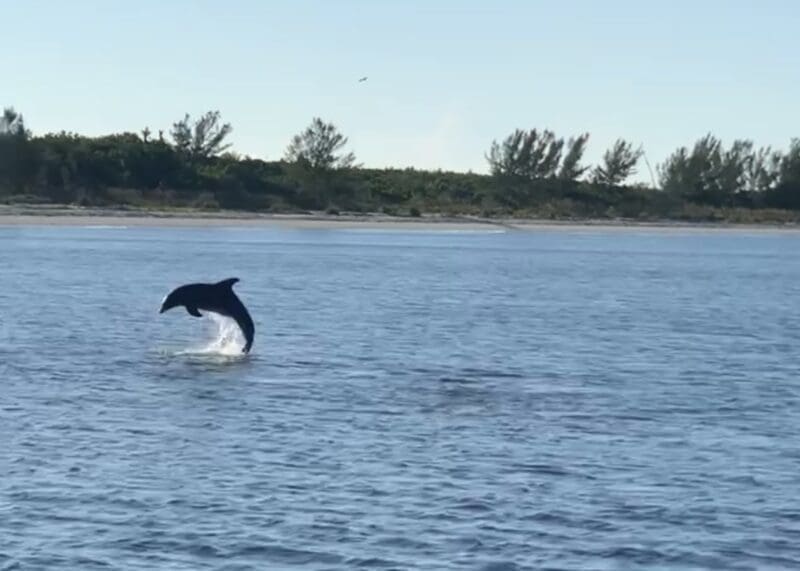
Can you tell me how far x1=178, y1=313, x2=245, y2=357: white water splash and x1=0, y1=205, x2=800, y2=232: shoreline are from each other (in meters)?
55.6

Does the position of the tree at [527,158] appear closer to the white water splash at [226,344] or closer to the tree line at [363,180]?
the tree line at [363,180]

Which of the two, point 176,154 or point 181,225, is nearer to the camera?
point 181,225

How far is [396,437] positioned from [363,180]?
101927mm

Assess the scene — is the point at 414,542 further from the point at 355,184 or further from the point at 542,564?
the point at 355,184

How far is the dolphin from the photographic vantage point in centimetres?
2753

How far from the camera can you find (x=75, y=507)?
17.3 m

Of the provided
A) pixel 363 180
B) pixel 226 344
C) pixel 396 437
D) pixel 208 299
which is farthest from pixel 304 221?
pixel 396 437

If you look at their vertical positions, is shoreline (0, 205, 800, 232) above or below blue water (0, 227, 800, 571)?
below

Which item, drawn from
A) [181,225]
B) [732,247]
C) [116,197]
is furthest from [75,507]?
[732,247]

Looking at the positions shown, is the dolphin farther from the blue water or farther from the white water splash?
the white water splash

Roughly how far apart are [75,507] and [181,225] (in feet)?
251

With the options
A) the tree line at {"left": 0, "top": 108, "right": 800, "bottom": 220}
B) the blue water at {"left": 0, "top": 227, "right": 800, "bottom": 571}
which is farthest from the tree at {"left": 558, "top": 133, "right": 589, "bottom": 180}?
the blue water at {"left": 0, "top": 227, "right": 800, "bottom": 571}

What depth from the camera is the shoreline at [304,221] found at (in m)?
90.0

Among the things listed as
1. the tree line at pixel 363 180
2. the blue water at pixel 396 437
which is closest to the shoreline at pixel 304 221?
the tree line at pixel 363 180
